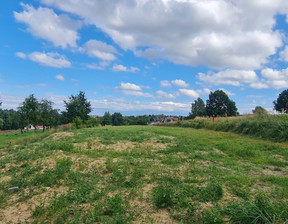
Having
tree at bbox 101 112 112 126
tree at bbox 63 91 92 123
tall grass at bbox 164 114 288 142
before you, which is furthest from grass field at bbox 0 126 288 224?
tree at bbox 101 112 112 126

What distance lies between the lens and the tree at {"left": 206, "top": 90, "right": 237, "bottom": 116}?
161ft

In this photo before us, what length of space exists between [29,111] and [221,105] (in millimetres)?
45467

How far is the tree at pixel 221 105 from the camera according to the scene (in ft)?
161

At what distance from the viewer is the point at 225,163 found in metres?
5.93

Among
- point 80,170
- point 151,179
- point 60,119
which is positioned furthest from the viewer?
point 60,119

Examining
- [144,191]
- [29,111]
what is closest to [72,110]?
[29,111]

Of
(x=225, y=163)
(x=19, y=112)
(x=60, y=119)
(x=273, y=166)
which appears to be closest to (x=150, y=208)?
(x=225, y=163)

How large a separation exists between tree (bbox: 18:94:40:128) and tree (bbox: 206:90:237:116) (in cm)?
4211

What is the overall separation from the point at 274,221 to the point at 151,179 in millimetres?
2537

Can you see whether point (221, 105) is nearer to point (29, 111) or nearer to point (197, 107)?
point (197, 107)

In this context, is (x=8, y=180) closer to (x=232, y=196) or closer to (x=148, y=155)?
(x=148, y=155)

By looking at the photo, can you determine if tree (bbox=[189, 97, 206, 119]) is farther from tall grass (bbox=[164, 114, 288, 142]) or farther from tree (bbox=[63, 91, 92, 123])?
tall grass (bbox=[164, 114, 288, 142])

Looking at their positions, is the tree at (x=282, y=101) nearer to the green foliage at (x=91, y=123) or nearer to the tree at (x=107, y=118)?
the green foliage at (x=91, y=123)

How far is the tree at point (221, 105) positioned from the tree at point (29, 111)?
4211cm
